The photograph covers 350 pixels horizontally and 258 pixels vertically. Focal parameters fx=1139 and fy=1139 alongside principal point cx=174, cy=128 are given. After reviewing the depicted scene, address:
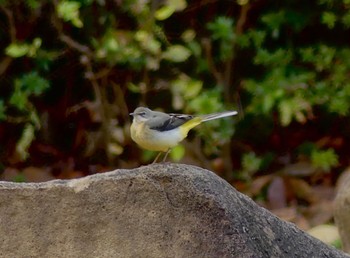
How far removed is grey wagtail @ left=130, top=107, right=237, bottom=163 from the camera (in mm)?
5125

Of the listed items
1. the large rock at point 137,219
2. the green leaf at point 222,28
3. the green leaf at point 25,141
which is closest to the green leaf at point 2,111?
the green leaf at point 25,141

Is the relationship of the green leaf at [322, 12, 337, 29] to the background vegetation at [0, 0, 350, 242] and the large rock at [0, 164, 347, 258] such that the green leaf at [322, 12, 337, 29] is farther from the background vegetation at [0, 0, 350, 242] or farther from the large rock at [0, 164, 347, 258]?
the large rock at [0, 164, 347, 258]

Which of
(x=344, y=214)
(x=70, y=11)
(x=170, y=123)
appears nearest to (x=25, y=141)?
(x=70, y=11)

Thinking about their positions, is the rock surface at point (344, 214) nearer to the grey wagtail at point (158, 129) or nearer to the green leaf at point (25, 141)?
the grey wagtail at point (158, 129)

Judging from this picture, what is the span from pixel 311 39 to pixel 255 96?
71 cm

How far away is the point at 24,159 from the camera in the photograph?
8055mm

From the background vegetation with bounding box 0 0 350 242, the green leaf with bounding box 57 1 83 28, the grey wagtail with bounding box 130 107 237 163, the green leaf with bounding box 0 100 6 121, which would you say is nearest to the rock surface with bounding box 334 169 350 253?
the grey wagtail with bounding box 130 107 237 163

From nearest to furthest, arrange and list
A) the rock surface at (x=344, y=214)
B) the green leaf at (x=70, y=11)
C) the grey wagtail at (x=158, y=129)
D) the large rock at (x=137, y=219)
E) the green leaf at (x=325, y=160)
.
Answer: the large rock at (x=137, y=219)
the grey wagtail at (x=158, y=129)
the rock surface at (x=344, y=214)
the green leaf at (x=70, y=11)
the green leaf at (x=325, y=160)

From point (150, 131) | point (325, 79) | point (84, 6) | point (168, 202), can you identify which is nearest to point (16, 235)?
point (168, 202)

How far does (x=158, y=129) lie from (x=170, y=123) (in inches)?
3.7

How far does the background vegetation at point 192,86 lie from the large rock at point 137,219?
3697 millimetres

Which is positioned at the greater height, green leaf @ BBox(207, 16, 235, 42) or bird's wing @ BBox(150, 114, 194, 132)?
bird's wing @ BBox(150, 114, 194, 132)

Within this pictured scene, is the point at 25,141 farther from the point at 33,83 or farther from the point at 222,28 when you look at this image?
the point at 222,28

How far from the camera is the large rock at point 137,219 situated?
3818 millimetres
